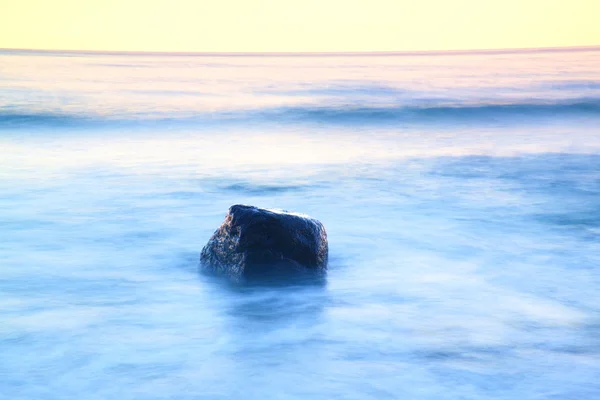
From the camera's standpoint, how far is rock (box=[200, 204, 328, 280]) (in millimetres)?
5039

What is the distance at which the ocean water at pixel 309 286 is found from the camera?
3.85m

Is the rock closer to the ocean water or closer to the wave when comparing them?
the ocean water

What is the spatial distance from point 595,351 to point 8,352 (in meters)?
3.10

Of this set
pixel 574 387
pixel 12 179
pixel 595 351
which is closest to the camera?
pixel 574 387

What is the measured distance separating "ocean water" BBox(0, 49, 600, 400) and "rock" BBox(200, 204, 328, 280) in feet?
0.59

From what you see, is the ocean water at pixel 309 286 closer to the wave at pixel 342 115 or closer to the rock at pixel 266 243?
the rock at pixel 266 243

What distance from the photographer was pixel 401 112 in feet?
60.5

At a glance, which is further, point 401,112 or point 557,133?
point 401,112

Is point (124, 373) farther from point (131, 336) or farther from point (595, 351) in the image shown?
point (595, 351)

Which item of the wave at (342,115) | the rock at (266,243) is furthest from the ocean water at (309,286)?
the wave at (342,115)

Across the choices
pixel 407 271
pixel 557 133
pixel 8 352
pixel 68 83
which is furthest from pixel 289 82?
pixel 8 352

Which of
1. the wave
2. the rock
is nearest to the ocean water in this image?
the rock

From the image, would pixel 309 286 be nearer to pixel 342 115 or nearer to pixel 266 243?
pixel 266 243

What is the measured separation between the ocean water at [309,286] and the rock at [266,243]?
180 mm
